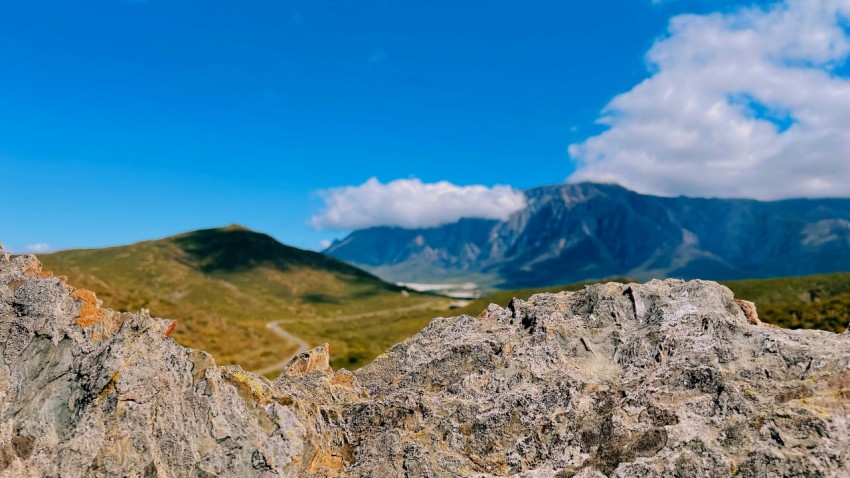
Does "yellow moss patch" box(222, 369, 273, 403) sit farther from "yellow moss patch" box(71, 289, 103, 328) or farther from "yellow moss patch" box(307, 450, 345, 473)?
"yellow moss patch" box(71, 289, 103, 328)

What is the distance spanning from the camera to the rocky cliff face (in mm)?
14156

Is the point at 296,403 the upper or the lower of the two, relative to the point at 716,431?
upper

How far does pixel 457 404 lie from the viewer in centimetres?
1758

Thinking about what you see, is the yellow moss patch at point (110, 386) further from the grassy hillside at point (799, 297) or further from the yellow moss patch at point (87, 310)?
the grassy hillside at point (799, 297)

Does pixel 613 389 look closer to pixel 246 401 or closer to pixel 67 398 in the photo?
pixel 246 401

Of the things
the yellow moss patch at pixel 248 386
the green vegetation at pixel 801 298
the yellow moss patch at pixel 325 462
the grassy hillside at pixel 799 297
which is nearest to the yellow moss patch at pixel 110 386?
the yellow moss patch at pixel 248 386

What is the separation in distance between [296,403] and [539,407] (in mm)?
7904

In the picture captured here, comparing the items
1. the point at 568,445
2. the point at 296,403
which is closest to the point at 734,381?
the point at 568,445

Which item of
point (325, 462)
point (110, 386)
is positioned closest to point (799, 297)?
point (325, 462)

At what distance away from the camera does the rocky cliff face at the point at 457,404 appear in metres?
14.2

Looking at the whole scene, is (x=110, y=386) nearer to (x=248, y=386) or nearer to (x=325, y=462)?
(x=248, y=386)

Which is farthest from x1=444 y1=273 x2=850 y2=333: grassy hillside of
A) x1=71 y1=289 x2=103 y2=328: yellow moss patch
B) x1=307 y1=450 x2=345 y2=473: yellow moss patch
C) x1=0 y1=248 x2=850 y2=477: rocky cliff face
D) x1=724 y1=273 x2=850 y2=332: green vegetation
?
x1=307 y1=450 x2=345 y2=473: yellow moss patch

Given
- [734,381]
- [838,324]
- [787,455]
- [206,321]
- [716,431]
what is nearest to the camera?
[787,455]

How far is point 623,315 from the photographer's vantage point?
68.0 ft
